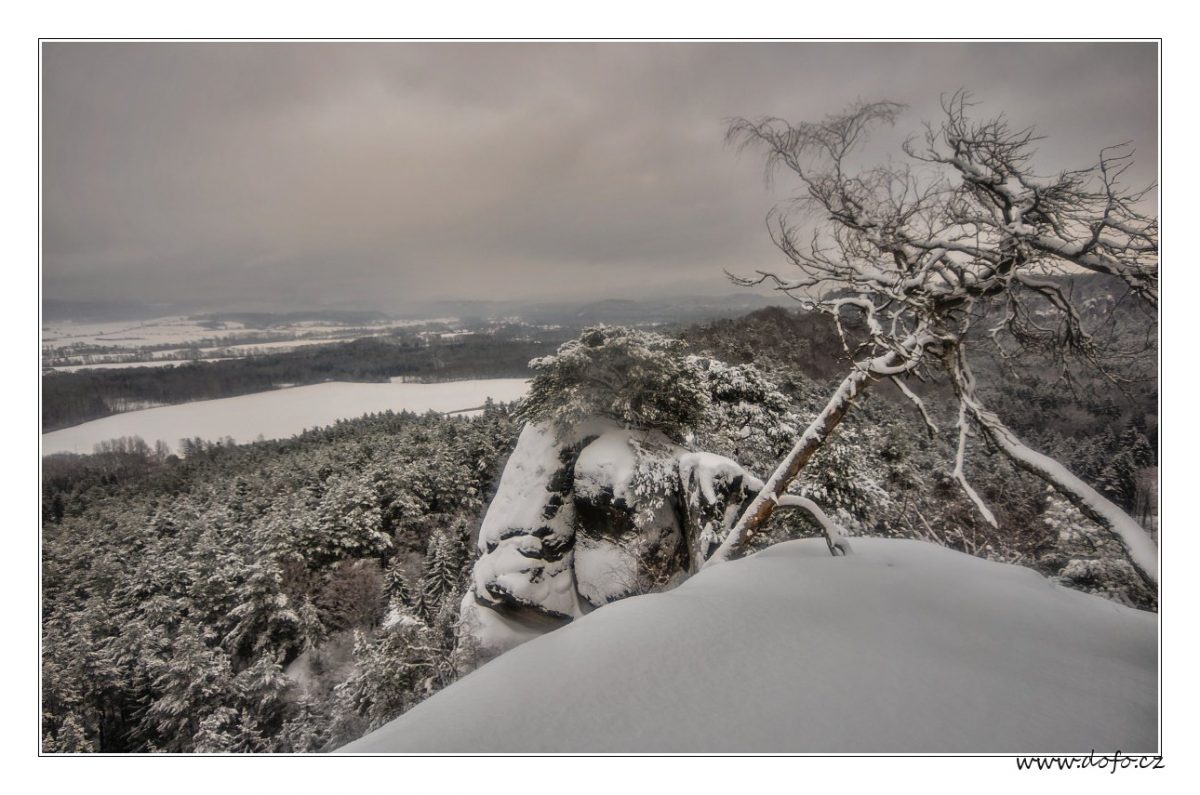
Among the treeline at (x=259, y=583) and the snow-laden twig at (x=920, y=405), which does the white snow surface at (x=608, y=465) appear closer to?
the treeline at (x=259, y=583)

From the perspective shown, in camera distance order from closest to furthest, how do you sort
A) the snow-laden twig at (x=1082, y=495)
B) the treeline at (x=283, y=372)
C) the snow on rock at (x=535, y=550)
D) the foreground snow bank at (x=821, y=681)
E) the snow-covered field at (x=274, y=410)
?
the foreground snow bank at (x=821, y=681) < the snow-laden twig at (x=1082, y=495) < the treeline at (x=283, y=372) < the snow-covered field at (x=274, y=410) < the snow on rock at (x=535, y=550)

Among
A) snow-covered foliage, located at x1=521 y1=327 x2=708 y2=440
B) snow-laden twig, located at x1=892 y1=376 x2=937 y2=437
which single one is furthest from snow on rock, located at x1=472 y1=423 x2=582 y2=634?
snow-laden twig, located at x1=892 y1=376 x2=937 y2=437

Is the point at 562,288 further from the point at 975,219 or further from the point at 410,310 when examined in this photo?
the point at 975,219

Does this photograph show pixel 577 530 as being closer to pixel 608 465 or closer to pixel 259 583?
pixel 608 465

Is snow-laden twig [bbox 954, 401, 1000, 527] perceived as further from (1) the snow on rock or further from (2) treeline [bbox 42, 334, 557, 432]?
(1) the snow on rock

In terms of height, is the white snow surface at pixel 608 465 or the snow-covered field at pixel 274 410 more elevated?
the snow-covered field at pixel 274 410

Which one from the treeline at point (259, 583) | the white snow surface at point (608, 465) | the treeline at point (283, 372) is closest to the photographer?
the treeline at point (283, 372)

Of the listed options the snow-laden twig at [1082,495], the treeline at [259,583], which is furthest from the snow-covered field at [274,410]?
the snow-laden twig at [1082,495]

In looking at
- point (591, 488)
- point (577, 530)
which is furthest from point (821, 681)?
point (577, 530)
